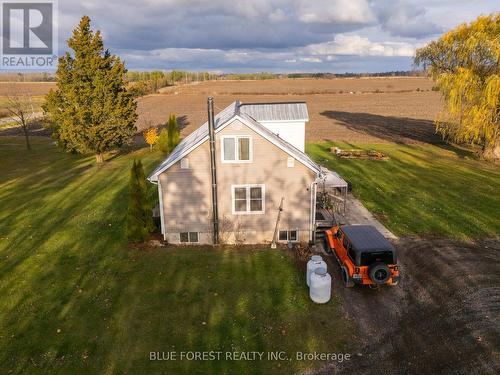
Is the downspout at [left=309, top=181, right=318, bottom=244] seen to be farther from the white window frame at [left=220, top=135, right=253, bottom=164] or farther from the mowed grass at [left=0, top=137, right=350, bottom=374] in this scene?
the white window frame at [left=220, top=135, right=253, bottom=164]

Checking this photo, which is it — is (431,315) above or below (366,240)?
below

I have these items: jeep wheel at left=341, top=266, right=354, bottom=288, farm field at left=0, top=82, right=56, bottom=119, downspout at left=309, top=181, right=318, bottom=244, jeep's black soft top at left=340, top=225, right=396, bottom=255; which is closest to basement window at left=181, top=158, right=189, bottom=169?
downspout at left=309, top=181, right=318, bottom=244

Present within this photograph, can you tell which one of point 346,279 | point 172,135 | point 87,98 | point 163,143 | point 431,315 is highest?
point 87,98

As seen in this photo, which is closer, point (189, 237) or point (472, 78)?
point (189, 237)

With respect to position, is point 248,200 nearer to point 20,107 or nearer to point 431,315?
point 431,315

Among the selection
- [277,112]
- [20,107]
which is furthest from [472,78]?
[20,107]

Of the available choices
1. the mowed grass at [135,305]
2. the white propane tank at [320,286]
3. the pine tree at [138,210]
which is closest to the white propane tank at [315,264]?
the white propane tank at [320,286]

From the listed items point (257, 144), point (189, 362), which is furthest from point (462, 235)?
point (189, 362)
